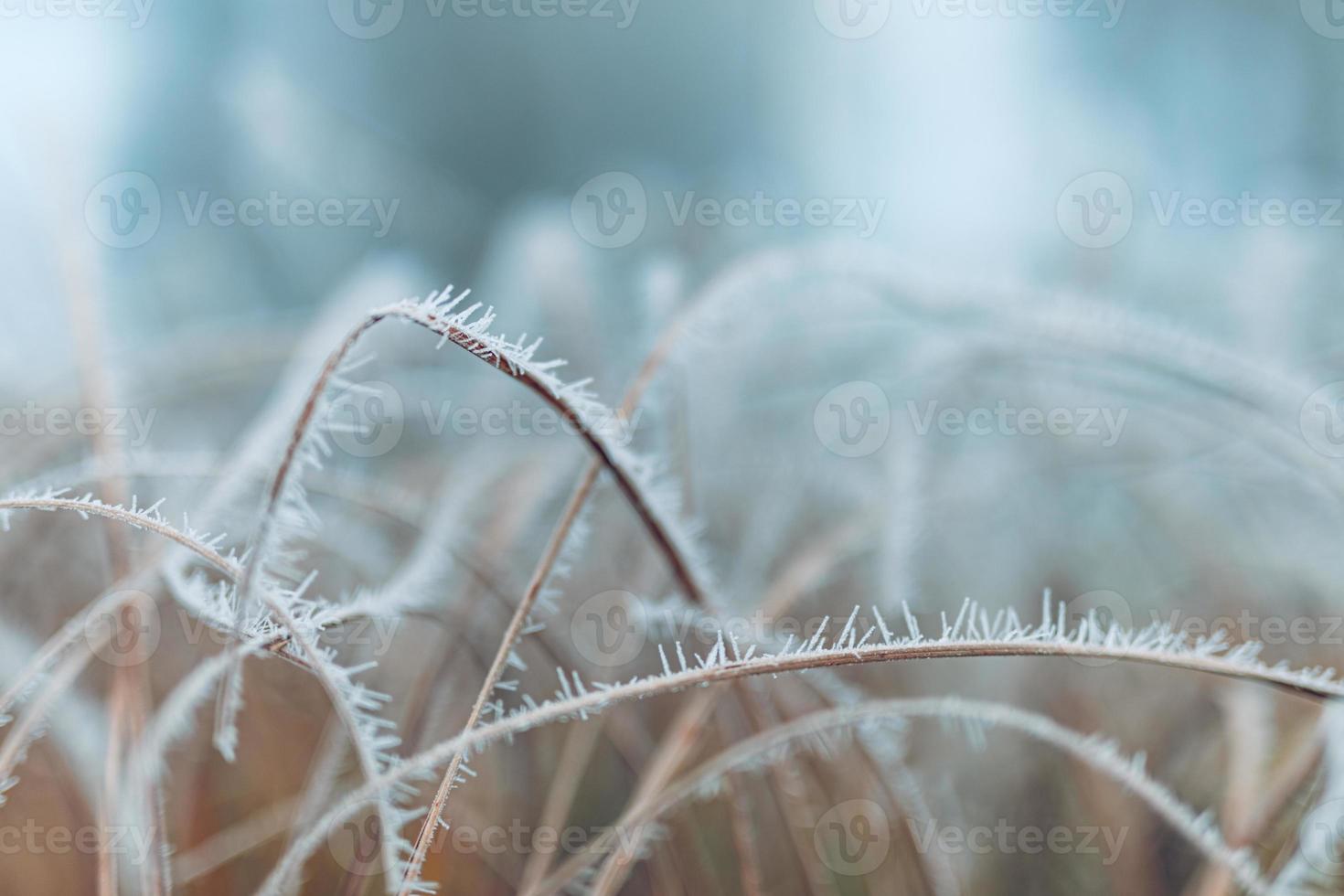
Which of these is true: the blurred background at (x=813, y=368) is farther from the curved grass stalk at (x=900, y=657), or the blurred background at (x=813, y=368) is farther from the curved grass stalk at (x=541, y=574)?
the curved grass stalk at (x=900, y=657)

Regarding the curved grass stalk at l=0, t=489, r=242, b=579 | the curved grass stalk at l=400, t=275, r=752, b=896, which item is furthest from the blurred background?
the curved grass stalk at l=0, t=489, r=242, b=579

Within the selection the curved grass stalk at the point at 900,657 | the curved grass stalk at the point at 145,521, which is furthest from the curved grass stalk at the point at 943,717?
the curved grass stalk at the point at 145,521

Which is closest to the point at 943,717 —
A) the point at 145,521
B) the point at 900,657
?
the point at 900,657

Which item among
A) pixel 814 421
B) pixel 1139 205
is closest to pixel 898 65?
pixel 1139 205

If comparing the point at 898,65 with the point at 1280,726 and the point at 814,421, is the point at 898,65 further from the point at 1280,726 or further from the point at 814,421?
the point at 1280,726

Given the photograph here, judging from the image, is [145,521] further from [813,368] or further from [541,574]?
[813,368]

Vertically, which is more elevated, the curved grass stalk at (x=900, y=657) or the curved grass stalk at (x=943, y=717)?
the curved grass stalk at (x=900, y=657)

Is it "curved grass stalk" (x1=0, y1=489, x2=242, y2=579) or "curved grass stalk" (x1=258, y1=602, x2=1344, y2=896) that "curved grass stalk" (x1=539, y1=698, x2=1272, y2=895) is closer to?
"curved grass stalk" (x1=258, y1=602, x2=1344, y2=896)
